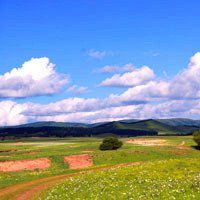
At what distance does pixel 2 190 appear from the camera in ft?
145

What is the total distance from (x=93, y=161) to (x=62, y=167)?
22.8 ft

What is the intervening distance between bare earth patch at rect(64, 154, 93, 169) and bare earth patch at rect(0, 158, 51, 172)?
3.97 metres

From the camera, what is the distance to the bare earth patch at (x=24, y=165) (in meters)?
70.5

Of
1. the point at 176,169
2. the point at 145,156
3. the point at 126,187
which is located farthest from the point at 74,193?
the point at 145,156

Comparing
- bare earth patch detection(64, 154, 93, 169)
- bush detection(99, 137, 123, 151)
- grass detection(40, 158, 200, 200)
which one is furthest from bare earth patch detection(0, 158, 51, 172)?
grass detection(40, 158, 200, 200)

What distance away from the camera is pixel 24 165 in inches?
2867

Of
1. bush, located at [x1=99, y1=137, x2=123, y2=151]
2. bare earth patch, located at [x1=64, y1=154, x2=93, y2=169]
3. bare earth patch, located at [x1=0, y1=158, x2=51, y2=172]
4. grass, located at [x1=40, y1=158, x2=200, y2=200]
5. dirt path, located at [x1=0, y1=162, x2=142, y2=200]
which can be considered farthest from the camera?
bush, located at [x1=99, y1=137, x2=123, y2=151]

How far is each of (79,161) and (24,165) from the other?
1062cm

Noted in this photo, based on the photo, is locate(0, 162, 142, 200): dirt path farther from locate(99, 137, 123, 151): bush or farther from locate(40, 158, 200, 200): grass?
locate(99, 137, 123, 151): bush

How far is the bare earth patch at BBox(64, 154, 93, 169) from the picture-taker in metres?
74.7

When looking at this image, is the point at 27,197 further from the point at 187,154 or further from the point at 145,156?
the point at 187,154

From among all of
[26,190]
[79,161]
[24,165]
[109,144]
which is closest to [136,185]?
[26,190]

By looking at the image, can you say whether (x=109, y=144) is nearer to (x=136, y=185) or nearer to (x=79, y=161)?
(x=79, y=161)

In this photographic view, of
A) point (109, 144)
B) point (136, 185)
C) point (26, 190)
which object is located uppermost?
point (109, 144)
